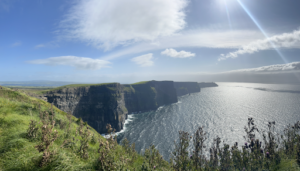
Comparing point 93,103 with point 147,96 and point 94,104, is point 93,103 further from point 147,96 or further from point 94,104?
point 147,96

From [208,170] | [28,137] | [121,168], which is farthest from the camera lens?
[208,170]

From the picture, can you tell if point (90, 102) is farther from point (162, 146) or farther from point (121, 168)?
point (121, 168)

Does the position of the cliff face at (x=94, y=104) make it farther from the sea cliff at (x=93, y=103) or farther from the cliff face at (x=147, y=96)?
the cliff face at (x=147, y=96)

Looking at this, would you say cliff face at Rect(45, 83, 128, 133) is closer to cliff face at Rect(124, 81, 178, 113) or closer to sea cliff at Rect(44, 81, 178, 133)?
sea cliff at Rect(44, 81, 178, 133)

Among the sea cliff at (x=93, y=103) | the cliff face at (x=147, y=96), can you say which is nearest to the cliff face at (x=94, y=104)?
the sea cliff at (x=93, y=103)

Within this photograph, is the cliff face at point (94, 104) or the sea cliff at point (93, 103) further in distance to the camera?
the cliff face at point (94, 104)

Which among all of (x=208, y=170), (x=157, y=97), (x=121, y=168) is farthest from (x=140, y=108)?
(x=121, y=168)
